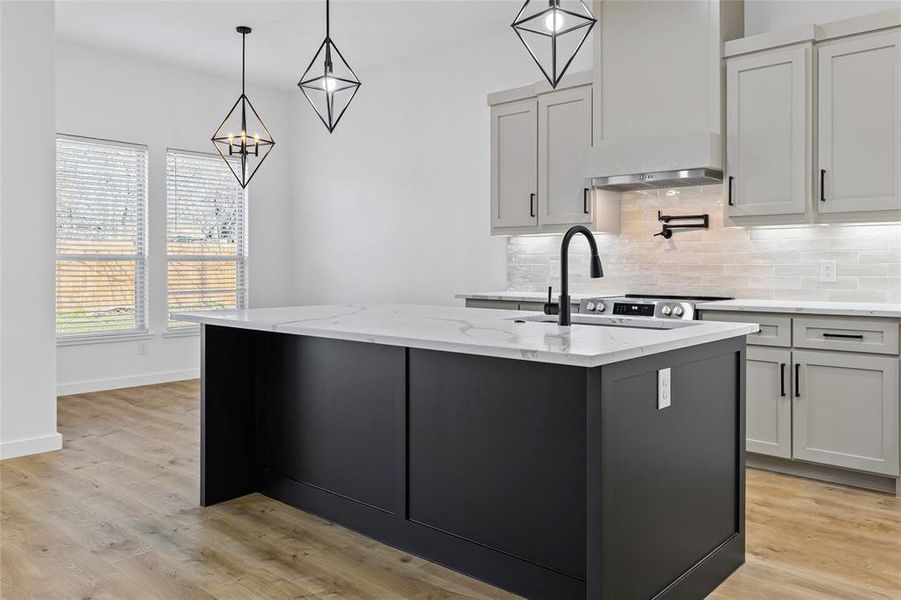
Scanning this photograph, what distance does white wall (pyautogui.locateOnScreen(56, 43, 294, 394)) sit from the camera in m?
6.12

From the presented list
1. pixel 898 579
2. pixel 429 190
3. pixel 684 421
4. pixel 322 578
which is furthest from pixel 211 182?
pixel 898 579

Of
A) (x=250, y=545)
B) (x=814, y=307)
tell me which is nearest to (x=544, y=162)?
(x=814, y=307)

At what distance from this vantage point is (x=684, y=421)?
2330 millimetres

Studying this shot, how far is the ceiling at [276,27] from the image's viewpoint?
5.19 m

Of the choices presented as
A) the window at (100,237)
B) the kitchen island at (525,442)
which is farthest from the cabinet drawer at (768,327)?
the window at (100,237)

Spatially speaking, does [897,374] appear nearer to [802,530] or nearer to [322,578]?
[802,530]

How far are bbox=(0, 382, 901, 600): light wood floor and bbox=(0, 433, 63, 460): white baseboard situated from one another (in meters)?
0.13

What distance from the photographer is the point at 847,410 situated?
3555 mm

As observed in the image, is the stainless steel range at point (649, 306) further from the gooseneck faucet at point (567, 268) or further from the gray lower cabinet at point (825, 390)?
the gooseneck faucet at point (567, 268)

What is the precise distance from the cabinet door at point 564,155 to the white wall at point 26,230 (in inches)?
128

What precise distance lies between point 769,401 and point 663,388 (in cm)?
195

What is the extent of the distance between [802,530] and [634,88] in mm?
2762

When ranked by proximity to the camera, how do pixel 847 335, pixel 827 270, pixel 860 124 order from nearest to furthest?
pixel 847 335 → pixel 860 124 → pixel 827 270

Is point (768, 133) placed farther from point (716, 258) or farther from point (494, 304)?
point (494, 304)
